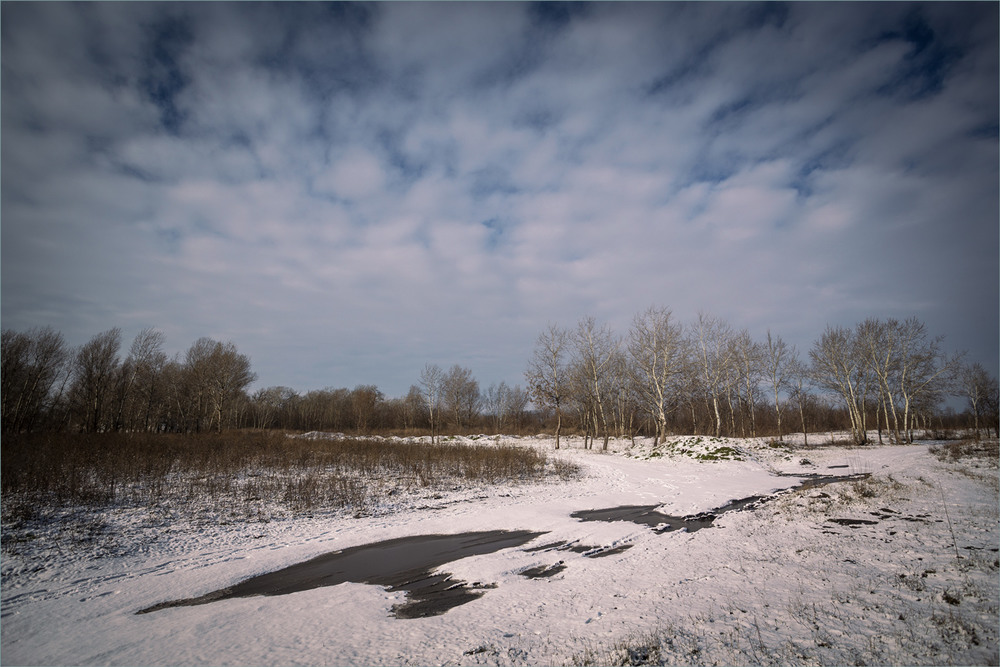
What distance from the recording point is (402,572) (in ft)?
23.1

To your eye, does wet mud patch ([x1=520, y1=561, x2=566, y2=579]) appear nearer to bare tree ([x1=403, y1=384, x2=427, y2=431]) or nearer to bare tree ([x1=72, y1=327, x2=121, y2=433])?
bare tree ([x1=72, y1=327, x2=121, y2=433])

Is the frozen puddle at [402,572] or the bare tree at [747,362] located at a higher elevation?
the bare tree at [747,362]

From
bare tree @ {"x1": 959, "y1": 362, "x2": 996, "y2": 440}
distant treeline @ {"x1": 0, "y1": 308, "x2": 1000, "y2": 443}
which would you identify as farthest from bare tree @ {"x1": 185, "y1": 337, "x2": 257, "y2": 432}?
bare tree @ {"x1": 959, "y1": 362, "x2": 996, "y2": 440}

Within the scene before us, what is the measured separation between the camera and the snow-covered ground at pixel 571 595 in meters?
3.97

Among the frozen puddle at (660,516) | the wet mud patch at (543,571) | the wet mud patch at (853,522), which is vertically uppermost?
the wet mud patch at (853,522)

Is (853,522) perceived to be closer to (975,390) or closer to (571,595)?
(571,595)

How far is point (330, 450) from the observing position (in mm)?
21484

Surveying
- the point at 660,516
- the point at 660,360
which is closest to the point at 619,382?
the point at 660,360

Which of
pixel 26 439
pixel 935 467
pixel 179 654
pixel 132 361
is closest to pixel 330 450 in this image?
pixel 26 439

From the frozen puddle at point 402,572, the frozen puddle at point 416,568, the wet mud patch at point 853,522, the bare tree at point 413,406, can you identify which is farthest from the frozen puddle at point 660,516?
the bare tree at point 413,406

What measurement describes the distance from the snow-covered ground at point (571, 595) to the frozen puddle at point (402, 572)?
29 centimetres

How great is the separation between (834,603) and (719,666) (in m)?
2.12

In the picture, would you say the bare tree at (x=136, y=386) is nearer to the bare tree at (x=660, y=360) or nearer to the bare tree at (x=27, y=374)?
the bare tree at (x=27, y=374)

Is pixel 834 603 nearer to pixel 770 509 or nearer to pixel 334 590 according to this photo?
pixel 334 590
